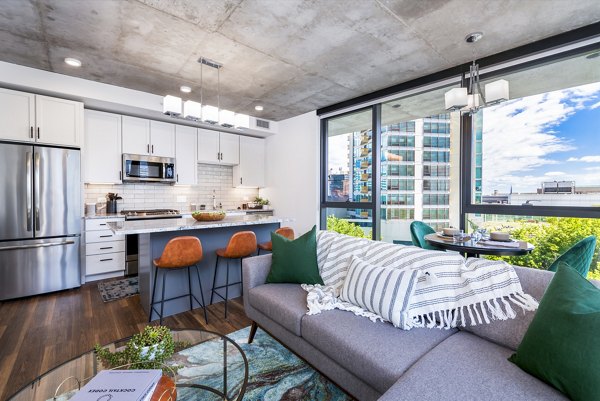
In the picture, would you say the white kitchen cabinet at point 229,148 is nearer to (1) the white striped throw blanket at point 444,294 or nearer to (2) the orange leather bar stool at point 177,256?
(2) the orange leather bar stool at point 177,256

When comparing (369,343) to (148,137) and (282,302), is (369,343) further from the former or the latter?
(148,137)

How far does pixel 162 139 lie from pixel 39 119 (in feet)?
5.07

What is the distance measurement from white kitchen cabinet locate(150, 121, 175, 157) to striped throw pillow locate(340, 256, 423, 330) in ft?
13.3

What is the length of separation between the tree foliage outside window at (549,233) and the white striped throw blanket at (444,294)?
1.84 meters

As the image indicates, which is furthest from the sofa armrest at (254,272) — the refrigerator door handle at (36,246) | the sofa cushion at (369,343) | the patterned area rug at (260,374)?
the refrigerator door handle at (36,246)

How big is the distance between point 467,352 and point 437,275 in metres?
0.43

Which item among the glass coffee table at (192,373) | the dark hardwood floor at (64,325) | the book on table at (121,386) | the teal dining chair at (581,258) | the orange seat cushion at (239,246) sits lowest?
the dark hardwood floor at (64,325)

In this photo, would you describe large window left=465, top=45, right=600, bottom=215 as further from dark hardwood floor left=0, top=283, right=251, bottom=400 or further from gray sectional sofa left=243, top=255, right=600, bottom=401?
dark hardwood floor left=0, top=283, right=251, bottom=400

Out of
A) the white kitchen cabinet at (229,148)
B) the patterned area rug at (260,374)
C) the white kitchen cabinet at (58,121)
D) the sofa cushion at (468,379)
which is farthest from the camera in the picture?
the white kitchen cabinet at (229,148)

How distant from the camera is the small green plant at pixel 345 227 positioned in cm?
450

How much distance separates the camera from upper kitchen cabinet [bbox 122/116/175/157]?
4.34 meters

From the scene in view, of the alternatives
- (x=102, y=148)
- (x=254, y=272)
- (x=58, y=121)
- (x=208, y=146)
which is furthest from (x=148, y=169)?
(x=254, y=272)

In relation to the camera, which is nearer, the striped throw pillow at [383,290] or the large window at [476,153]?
the striped throw pillow at [383,290]

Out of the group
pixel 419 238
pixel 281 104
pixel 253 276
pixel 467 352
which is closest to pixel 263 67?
pixel 281 104
